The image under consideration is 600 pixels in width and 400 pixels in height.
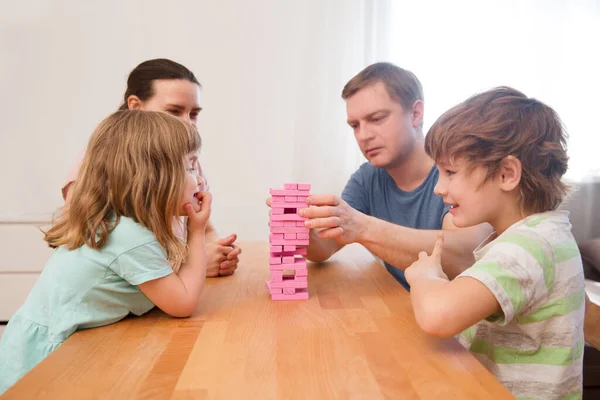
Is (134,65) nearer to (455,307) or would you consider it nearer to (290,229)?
(290,229)

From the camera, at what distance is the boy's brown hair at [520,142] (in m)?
1.21

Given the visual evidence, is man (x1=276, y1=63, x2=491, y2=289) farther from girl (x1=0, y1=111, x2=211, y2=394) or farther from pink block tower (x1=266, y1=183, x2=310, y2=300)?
girl (x1=0, y1=111, x2=211, y2=394)

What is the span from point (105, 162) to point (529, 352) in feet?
3.57

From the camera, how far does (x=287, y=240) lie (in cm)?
144

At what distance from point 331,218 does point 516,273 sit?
1.90ft

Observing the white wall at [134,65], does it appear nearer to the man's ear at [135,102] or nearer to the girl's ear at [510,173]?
the man's ear at [135,102]

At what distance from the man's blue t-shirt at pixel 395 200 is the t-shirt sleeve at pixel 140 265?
1.05 metres

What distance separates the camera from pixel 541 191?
121 centimetres

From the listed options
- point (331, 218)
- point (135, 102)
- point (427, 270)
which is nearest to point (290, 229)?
point (331, 218)

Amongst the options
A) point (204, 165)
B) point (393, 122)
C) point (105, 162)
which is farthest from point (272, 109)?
point (105, 162)

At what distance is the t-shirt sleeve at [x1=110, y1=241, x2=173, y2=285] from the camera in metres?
1.22

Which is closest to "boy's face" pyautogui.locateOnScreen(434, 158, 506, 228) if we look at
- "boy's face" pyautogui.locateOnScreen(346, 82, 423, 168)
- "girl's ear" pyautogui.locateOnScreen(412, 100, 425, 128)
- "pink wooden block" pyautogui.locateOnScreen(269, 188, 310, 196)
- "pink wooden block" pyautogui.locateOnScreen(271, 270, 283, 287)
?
"pink wooden block" pyautogui.locateOnScreen(269, 188, 310, 196)

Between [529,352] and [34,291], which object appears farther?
[34,291]

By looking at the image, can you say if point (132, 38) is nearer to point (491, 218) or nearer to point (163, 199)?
point (163, 199)
